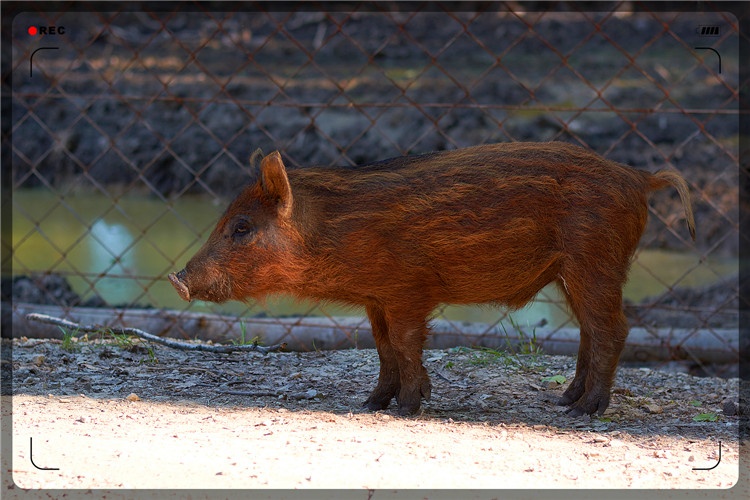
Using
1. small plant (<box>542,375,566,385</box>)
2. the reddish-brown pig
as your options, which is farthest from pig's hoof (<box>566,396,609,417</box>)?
small plant (<box>542,375,566,385</box>)

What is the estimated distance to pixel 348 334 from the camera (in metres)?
6.31

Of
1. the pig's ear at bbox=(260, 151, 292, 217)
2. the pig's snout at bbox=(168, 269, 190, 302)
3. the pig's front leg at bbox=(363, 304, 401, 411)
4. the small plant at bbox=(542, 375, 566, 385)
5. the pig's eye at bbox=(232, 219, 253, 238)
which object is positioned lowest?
the small plant at bbox=(542, 375, 566, 385)

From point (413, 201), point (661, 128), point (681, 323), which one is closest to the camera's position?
point (413, 201)

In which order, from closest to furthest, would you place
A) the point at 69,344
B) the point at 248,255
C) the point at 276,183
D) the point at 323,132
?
the point at 276,183
the point at 248,255
the point at 69,344
the point at 323,132

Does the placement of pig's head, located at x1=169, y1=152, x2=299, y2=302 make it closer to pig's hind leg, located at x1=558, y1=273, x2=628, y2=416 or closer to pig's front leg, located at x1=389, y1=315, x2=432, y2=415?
pig's front leg, located at x1=389, y1=315, x2=432, y2=415

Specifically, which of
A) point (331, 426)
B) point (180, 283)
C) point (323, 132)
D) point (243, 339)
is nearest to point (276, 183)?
point (180, 283)

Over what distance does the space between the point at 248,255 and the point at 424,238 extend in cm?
82

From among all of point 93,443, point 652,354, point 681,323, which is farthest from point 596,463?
point 681,323

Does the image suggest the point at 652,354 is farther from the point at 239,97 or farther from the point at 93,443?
the point at 239,97

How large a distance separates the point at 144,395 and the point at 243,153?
7.63 metres

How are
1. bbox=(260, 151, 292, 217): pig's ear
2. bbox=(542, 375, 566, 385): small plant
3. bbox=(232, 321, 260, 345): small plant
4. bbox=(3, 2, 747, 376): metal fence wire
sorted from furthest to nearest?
bbox=(3, 2, 747, 376): metal fence wire → bbox=(232, 321, 260, 345): small plant → bbox=(542, 375, 566, 385): small plant → bbox=(260, 151, 292, 217): pig's ear

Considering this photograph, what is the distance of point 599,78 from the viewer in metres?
13.4

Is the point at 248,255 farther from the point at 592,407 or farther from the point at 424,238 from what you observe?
the point at 592,407

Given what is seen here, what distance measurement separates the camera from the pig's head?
4551 mm
